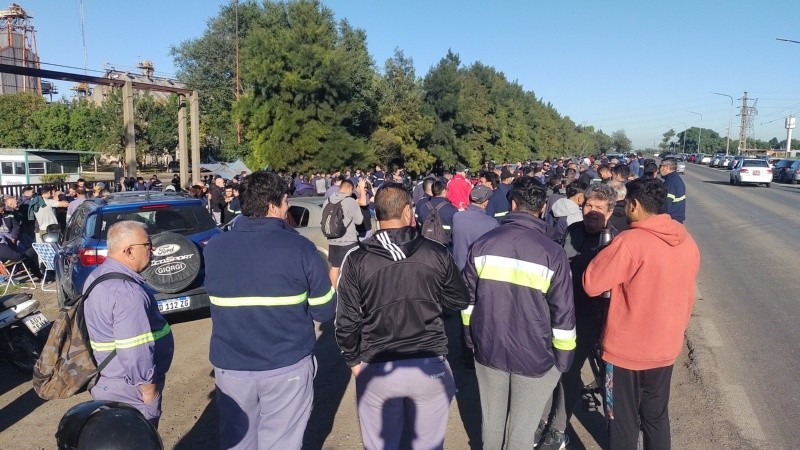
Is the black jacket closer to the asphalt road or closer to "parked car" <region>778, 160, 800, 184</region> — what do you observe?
the asphalt road

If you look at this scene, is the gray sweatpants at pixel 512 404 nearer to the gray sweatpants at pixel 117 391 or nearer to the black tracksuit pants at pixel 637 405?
the black tracksuit pants at pixel 637 405

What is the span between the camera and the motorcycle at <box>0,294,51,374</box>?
5.98m

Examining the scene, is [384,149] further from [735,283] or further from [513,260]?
[513,260]

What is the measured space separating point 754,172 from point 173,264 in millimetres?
37594

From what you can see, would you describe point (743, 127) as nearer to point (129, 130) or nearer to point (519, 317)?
point (129, 130)

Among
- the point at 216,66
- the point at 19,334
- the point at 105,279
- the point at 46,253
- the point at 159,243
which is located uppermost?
the point at 216,66

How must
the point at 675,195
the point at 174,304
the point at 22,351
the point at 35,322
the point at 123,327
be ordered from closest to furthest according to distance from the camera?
the point at 123,327 → the point at 22,351 → the point at 35,322 → the point at 174,304 → the point at 675,195

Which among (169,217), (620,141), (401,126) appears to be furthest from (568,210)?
(620,141)

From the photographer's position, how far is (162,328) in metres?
3.28

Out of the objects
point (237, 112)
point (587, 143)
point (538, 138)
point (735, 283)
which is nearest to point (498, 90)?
point (538, 138)

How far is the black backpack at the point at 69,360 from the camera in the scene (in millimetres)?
3137

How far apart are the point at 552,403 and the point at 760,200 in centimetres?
2580

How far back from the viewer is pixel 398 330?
3.20 m

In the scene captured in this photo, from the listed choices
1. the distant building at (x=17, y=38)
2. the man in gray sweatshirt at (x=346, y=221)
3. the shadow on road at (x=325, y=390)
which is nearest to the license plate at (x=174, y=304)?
the shadow on road at (x=325, y=390)
